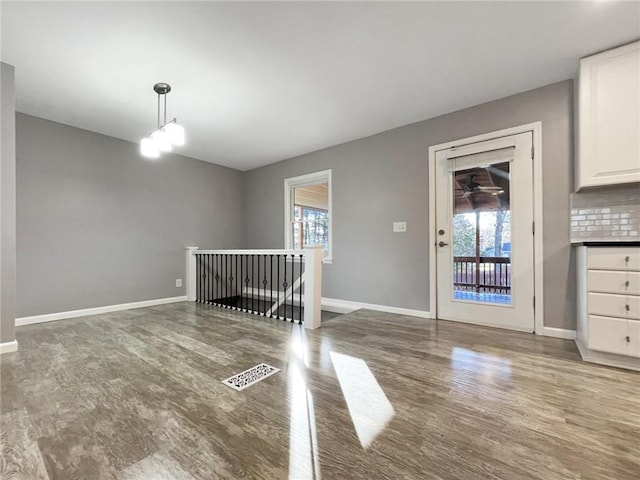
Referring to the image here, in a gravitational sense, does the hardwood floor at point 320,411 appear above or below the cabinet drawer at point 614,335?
below

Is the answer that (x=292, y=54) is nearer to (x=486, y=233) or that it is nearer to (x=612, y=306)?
(x=486, y=233)

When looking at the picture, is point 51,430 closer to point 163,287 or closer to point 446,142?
point 163,287

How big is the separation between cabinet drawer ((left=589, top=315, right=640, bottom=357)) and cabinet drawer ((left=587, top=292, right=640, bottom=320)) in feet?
0.13

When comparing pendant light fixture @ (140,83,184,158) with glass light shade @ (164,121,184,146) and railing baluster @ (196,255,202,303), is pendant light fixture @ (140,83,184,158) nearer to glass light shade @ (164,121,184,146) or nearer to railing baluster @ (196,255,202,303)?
glass light shade @ (164,121,184,146)

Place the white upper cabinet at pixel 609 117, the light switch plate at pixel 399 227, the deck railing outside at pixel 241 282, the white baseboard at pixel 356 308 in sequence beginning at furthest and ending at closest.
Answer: the deck railing outside at pixel 241 282 < the light switch plate at pixel 399 227 < the white baseboard at pixel 356 308 < the white upper cabinet at pixel 609 117

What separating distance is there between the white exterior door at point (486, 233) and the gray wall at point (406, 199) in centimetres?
15

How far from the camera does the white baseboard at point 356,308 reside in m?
3.45

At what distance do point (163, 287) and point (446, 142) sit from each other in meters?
4.44

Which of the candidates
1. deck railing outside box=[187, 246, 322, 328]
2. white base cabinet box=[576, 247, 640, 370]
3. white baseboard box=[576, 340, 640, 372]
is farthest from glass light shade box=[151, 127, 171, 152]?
white baseboard box=[576, 340, 640, 372]

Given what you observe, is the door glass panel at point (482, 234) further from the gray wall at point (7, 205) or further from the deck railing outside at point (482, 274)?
the gray wall at point (7, 205)

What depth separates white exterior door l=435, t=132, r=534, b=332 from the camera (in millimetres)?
2811

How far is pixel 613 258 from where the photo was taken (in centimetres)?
201

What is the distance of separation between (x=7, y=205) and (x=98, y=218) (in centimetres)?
145

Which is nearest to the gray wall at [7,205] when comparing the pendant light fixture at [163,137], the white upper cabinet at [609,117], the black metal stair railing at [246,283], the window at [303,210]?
the pendant light fixture at [163,137]
